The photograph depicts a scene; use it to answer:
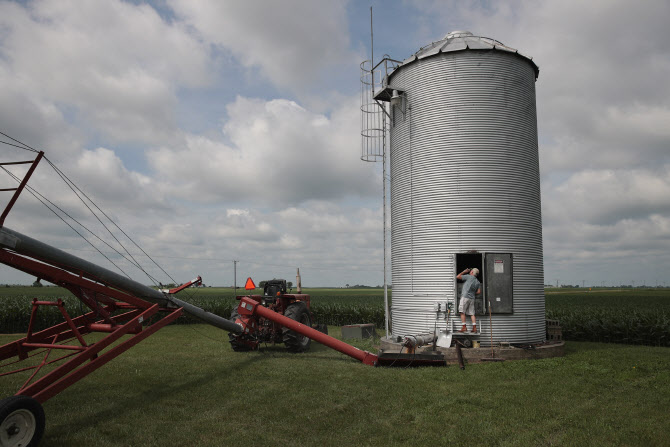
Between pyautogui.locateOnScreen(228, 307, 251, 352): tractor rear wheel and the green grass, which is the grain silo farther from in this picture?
pyautogui.locateOnScreen(228, 307, 251, 352): tractor rear wheel

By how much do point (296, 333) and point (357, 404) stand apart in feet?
18.0

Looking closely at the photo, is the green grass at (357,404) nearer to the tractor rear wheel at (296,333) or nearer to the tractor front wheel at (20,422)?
the tractor front wheel at (20,422)

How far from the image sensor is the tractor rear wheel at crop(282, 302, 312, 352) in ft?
43.7

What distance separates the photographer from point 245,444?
6.28m

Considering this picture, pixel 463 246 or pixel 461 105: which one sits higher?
pixel 461 105

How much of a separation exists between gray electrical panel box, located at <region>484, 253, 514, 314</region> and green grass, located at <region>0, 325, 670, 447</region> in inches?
77.2

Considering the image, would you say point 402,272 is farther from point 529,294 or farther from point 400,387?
point 400,387

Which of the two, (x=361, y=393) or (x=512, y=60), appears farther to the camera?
(x=512, y=60)

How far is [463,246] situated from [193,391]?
26.4 ft

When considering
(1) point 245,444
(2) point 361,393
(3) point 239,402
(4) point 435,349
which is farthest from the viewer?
(4) point 435,349

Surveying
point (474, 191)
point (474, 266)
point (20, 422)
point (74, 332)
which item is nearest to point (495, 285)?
point (474, 266)

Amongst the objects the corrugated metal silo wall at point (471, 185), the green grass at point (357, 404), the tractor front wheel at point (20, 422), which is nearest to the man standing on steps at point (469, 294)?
the corrugated metal silo wall at point (471, 185)

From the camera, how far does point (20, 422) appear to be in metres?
5.86

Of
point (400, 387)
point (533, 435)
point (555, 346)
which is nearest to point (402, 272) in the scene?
point (555, 346)
